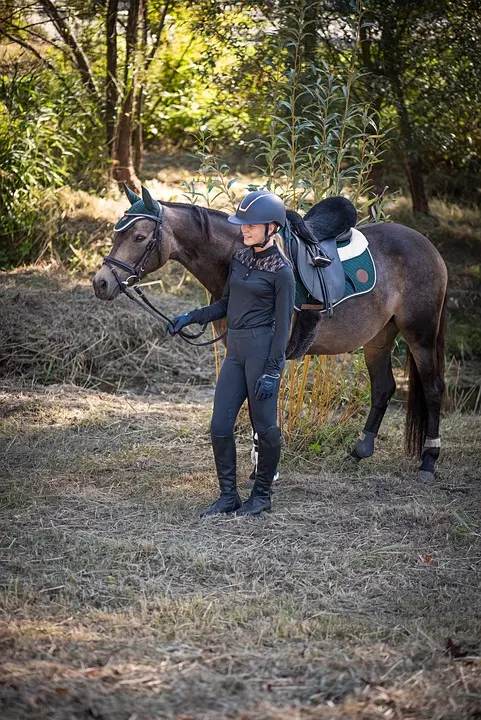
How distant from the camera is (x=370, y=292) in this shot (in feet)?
16.4

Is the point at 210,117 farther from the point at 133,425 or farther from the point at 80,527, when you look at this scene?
the point at 80,527

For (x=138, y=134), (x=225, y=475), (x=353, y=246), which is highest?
(x=138, y=134)

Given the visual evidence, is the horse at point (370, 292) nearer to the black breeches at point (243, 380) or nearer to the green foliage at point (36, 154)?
the black breeches at point (243, 380)

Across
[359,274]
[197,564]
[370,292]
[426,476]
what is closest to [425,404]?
[426,476]

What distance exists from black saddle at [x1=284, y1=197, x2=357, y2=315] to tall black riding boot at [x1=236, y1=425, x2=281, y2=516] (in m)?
0.84

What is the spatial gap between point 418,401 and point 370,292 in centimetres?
89

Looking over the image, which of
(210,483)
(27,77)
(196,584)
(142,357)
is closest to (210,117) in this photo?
(27,77)

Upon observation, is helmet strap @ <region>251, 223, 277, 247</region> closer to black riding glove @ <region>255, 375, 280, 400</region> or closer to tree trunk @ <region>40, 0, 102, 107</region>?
black riding glove @ <region>255, 375, 280, 400</region>

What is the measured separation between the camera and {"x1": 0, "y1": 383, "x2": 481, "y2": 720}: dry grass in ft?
9.20

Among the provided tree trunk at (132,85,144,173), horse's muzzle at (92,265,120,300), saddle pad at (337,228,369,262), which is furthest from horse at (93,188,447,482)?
tree trunk at (132,85,144,173)

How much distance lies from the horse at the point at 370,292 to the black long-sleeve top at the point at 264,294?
37 cm

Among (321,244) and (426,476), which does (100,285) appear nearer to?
(321,244)

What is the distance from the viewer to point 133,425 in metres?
6.14

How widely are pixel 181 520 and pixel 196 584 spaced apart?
0.79 m
